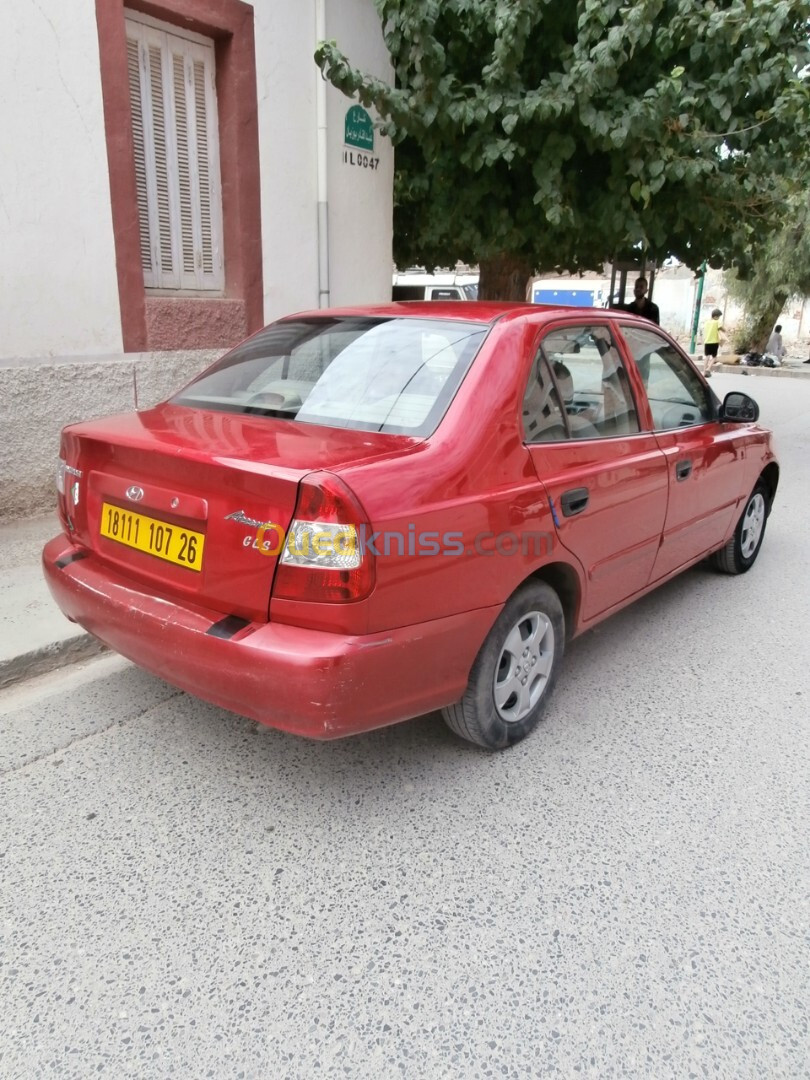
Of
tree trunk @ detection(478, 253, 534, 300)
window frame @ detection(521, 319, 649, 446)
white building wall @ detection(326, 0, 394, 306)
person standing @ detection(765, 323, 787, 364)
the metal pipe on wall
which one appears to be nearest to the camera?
window frame @ detection(521, 319, 649, 446)

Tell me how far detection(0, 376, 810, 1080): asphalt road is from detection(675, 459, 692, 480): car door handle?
1000 millimetres

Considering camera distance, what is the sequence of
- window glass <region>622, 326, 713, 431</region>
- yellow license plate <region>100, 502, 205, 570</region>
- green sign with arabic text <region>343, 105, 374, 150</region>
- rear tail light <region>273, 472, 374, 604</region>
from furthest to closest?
green sign with arabic text <region>343, 105, 374, 150</region> → window glass <region>622, 326, 713, 431</region> → yellow license plate <region>100, 502, 205, 570</region> → rear tail light <region>273, 472, 374, 604</region>

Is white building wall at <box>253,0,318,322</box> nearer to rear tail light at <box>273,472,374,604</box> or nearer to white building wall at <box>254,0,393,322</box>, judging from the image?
white building wall at <box>254,0,393,322</box>

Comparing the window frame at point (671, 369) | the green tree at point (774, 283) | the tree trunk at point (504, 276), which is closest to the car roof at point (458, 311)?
the window frame at point (671, 369)

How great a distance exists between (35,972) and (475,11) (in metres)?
7.05

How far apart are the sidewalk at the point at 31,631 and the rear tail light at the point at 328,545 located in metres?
1.93

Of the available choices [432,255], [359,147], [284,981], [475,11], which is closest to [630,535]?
[284,981]

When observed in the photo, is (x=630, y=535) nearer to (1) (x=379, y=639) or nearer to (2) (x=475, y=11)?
(1) (x=379, y=639)

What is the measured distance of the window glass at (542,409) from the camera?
2936 mm

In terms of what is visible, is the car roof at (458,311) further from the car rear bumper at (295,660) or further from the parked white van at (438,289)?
the parked white van at (438,289)

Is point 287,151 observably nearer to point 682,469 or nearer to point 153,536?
point 682,469

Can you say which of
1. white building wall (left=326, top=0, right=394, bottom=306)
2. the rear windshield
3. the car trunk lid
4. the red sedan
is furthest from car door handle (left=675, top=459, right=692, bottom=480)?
white building wall (left=326, top=0, right=394, bottom=306)

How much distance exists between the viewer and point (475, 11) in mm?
6516

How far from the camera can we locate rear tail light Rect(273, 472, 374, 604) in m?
2.27
